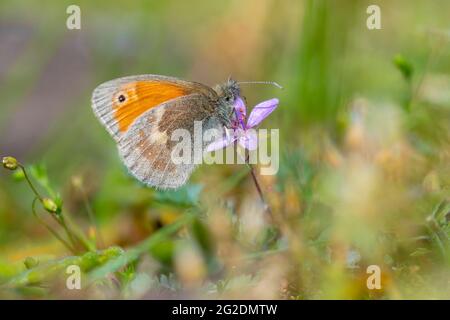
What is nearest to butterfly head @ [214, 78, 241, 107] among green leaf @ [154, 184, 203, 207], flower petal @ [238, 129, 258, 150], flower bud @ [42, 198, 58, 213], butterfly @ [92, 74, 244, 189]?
butterfly @ [92, 74, 244, 189]

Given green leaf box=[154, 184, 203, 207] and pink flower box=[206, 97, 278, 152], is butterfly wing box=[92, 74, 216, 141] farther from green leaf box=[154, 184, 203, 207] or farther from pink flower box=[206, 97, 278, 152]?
green leaf box=[154, 184, 203, 207]

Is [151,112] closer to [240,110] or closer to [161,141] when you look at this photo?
[161,141]

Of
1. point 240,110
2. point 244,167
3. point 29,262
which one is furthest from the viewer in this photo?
point 244,167

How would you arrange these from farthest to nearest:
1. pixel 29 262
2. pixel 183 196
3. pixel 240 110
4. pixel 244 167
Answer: pixel 244 167, pixel 240 110, pixel 183 196, pixel 29 262

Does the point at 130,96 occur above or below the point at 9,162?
above

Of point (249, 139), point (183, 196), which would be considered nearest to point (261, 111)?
point (249, 139)

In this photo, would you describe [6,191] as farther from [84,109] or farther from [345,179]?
[345,179]

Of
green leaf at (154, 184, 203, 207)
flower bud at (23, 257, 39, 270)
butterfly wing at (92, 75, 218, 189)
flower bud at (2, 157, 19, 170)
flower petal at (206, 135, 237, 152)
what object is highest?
butterfly wing at (92, 75, 218, 189)
